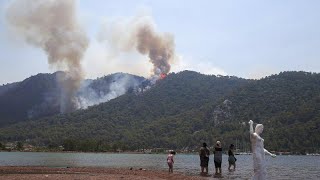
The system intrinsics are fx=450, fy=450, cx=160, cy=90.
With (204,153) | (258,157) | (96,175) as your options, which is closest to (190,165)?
(204,153)

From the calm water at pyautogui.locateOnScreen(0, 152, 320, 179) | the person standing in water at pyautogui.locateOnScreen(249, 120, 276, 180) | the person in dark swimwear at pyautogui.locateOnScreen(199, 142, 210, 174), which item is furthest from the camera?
the calm water at pyautogui.locateOnScreen(0, 152, 320, 179)

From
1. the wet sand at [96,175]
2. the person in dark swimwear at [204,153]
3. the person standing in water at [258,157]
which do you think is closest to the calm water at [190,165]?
the person in dark swimwear at [204,153]

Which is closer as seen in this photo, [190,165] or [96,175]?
[96,175]

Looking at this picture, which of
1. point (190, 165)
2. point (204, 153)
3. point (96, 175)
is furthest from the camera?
point (190, 165)

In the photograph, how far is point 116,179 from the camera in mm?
28859

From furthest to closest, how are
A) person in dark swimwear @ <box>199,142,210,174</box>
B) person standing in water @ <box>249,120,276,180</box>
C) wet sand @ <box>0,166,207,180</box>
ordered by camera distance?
person in dark swimwear @ <box>199,142,210,174</box> < wet sand @ <box>0,166,207,180</box> < person standing in water @ <box>249,120,276,180</box>

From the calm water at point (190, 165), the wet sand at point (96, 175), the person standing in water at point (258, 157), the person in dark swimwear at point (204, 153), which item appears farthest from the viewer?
the calm water at point (190, 165)

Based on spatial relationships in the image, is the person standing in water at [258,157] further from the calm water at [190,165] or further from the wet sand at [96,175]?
the calm water at [190,165]

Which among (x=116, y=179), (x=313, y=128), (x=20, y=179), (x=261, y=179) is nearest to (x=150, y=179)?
(x=116, y=179)

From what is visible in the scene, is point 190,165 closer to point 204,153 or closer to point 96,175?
point 204,153

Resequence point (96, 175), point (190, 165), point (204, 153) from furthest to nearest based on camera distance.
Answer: point (190, 165)
point (204, 153)
point (96, 175)

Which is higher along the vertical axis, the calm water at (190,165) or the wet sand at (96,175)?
the calm water at (190,165)

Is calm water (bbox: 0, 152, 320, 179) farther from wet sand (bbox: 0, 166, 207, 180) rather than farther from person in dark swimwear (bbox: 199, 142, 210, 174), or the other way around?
wet sand (bbox: 0, 166, 207, 180)

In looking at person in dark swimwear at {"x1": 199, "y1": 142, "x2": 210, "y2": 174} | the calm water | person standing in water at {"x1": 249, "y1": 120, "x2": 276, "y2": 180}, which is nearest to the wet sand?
person in dark swimwear at {"x1": 199, "y1": 142, "x2": 210, "y2": 174}
